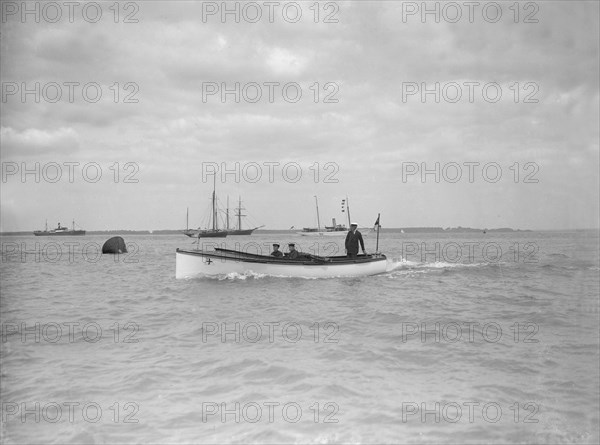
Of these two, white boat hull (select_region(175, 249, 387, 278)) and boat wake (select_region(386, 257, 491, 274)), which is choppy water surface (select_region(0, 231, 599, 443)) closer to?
white boat hull (select_region(175, 249, 387, 278))

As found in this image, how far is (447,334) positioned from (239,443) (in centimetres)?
685

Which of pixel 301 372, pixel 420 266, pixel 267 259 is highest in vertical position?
pixel 267 259

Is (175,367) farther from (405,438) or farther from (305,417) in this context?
(405,438)

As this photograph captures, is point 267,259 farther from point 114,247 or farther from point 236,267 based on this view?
point 114,247

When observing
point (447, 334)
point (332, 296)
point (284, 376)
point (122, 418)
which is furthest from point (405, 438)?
point (332, 296)

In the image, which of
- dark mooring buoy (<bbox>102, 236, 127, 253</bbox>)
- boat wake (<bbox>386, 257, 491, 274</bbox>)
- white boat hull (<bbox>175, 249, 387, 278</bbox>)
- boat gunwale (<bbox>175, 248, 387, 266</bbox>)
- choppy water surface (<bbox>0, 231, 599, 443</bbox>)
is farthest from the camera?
dark mooring buoy (<bbox>102, 236, 127, 253</bbox>)

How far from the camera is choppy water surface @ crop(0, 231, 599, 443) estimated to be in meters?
5.77

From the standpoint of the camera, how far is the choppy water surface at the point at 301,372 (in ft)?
18.9

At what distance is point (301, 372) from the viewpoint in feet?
25.7

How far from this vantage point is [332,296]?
1745cm

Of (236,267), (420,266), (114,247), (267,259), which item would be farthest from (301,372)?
(114,247)

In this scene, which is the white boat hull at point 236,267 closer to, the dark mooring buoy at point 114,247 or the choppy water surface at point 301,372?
the choppy water surface at point 301,372

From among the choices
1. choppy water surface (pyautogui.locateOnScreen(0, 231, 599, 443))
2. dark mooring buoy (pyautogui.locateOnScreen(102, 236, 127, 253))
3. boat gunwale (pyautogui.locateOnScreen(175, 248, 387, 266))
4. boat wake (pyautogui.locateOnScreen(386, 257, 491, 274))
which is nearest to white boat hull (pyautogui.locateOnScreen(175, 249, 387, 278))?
boat gunwale (pyautogui.locateOnScreen(175, 248, 387, 266))

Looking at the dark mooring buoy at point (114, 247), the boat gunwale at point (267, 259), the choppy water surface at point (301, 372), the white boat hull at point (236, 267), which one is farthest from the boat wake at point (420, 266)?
the dark mooring buoy at point (114, 247)
